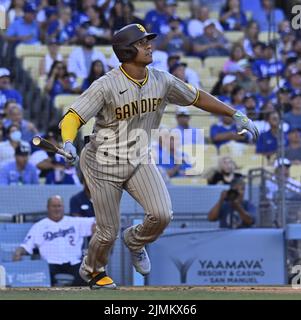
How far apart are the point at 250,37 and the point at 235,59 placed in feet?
4.48

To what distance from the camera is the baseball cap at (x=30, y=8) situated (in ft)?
55.8

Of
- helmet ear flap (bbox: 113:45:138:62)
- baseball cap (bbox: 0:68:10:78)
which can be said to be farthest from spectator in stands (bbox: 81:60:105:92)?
helmet ear flap (bbox: 113:45:138:62)

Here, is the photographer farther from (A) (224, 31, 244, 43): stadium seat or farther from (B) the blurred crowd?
(A) (224, 31, 244, 43): stadium seat

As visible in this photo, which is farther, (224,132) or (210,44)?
(210,44)

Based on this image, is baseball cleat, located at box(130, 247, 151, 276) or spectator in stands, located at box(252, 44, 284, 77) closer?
baseball cleat, located at box(130, 247, 151, 276)

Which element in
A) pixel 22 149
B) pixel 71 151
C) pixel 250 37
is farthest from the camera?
pixel 250 37

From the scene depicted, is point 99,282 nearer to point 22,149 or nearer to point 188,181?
point 22,149

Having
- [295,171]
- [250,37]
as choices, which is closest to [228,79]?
[250,37]

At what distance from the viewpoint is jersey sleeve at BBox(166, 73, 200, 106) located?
890 centimetres

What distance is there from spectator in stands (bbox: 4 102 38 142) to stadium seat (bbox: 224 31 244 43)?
563cm

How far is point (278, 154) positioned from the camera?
13625 mm

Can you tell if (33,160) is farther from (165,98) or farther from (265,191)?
(165,98)

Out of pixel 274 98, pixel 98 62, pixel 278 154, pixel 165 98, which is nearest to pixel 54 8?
pixel 98 62

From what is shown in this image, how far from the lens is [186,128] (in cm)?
1390
